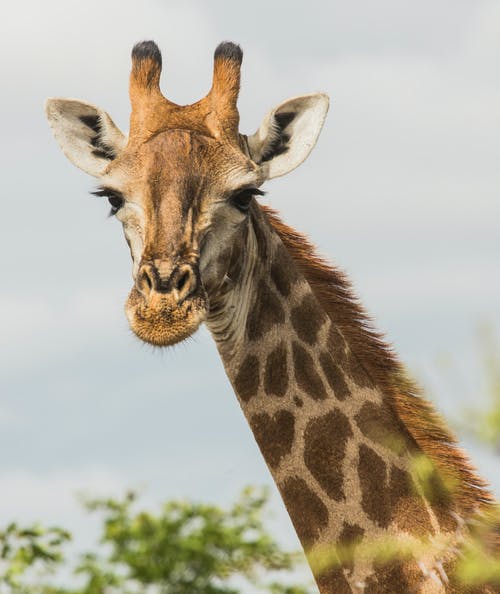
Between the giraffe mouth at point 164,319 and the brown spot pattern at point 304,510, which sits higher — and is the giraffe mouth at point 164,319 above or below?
above

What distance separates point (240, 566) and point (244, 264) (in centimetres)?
943

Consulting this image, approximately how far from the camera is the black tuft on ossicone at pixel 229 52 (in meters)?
9.48

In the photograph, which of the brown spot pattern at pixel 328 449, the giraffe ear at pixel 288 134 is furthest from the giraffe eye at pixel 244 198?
the brown spot pattern at pixel 328 449

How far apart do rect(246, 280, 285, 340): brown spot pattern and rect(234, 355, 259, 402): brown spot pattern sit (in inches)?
7.2

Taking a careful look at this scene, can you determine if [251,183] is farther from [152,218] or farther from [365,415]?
[365,415]

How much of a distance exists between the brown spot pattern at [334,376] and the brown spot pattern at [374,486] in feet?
1.35

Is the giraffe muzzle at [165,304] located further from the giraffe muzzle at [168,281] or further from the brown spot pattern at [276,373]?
the brown spot pattern at [276,373]

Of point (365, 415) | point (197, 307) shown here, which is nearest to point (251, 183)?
point (197, 307)

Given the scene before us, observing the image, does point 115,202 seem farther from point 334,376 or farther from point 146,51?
point 334,376

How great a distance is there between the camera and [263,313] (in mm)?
8766

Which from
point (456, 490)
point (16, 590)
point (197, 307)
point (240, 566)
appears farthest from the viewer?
point (240, 566)

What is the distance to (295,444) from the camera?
841 cm

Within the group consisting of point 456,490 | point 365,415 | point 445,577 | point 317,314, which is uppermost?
point 317,314

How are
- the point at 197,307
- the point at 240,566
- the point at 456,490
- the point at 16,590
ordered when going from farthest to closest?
the point at 240,566 < the point at 16,590 < the point at 456,490 < the point at 197,307
